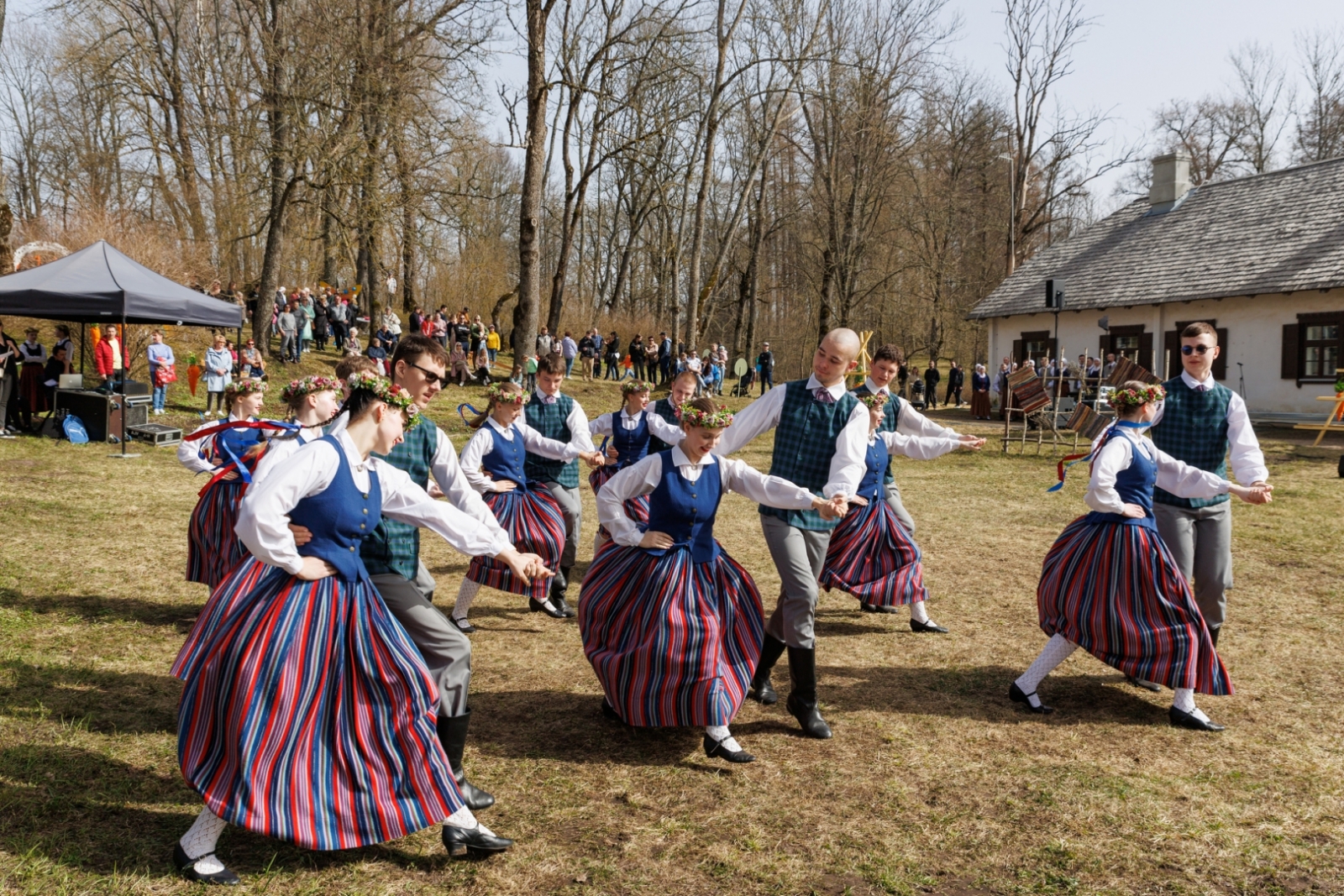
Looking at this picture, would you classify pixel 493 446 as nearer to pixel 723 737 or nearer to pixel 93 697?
pixel 93 697

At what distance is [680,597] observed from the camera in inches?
174

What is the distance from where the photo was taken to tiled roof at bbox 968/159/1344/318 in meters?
22.9

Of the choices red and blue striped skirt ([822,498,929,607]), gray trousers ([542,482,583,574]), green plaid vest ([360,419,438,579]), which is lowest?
red and blue striped skirt ([822,498,929,607])

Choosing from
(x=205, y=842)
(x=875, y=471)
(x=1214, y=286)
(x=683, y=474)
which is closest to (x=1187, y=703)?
(x=875, y=471)

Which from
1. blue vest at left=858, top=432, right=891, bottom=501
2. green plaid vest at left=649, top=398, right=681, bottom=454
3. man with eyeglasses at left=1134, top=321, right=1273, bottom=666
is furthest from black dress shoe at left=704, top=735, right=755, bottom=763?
green plaid vest at left=649, top=398, right=681, bottom=454

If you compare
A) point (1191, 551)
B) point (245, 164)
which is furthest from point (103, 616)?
point (245, 164)

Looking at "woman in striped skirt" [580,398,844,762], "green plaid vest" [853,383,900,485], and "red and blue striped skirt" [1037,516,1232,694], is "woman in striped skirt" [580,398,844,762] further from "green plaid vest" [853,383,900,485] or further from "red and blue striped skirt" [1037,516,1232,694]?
"green plaid vest" [853,383,900,485]

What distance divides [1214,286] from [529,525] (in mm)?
22756

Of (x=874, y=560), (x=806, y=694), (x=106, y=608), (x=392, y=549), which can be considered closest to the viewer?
(x=392, y=549)

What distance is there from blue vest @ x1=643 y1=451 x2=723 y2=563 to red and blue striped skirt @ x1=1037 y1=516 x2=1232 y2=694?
1960 mm

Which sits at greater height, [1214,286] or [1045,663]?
[1214,286]

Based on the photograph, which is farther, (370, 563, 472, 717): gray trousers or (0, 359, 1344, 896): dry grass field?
(370, 563, 472, 717): gray trousers

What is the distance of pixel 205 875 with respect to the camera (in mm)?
3230

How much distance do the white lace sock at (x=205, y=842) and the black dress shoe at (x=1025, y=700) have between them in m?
3.84
